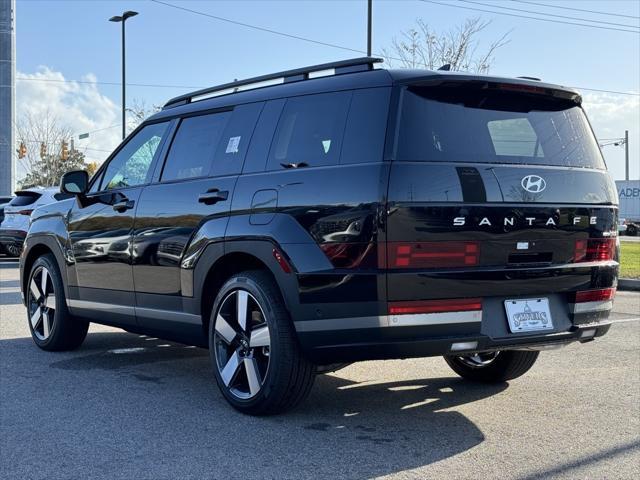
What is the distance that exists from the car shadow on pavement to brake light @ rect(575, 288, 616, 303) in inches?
38.3

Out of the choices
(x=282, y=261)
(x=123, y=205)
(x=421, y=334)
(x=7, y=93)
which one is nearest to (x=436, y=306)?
(x=421, y=334)

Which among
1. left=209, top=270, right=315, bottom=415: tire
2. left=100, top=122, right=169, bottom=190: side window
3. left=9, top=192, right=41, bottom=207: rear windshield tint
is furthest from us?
left=9, top=192, right=41, bottom=207: rear windshield tint

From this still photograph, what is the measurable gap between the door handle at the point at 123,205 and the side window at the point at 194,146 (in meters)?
0.35

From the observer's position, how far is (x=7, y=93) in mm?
73375

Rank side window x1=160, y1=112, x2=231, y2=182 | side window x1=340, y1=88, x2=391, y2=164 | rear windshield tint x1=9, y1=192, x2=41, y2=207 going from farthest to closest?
rear windshield tint x1=9, y1=192, x2=41, y2=207 < side window x1=160, y1=112, x2=231, y2=182 < side window x1=340, y1=88, x2=391, y2=164

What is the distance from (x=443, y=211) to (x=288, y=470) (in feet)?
4.96

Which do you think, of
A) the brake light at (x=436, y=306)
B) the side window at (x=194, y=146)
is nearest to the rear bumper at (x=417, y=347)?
the brake light at (x=436, y=306)

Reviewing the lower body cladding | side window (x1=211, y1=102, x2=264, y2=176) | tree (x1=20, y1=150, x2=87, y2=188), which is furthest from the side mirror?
tree (x1=20, y1=150, x2=87, y2=188)

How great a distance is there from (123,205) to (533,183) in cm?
304

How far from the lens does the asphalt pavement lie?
159 inches

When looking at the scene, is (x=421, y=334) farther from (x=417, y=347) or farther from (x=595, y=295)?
(x=595, y=295)

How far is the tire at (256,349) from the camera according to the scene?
4.72 m

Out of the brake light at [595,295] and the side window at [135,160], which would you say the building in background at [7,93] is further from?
the brake light at [595,295]

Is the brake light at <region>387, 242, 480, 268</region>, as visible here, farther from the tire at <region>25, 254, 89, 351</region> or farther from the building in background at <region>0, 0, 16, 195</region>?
the building in background at <region>0, 0, 16, 195</region>
